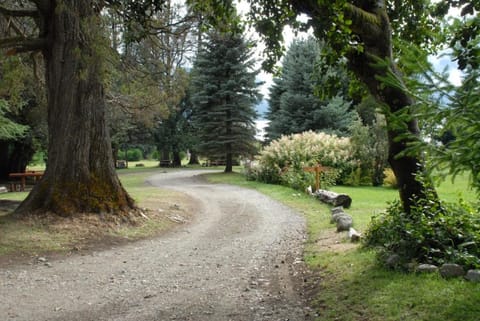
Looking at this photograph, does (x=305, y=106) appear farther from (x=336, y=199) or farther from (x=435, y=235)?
(x=435, y=235)

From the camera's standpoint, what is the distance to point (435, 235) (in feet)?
17.5

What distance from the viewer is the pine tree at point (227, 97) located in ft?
87.1

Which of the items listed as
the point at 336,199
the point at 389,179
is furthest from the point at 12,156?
the point at 336,199

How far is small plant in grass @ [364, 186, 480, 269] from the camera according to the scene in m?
5.03

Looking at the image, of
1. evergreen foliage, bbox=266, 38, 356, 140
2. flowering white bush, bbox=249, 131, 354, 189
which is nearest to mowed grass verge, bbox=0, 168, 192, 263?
flowering white bush, bbox=249, 131, 354, 189

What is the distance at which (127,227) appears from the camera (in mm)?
9484

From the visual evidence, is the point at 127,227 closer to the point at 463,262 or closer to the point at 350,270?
the point at 350,270

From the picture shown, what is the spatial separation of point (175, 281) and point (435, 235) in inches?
133

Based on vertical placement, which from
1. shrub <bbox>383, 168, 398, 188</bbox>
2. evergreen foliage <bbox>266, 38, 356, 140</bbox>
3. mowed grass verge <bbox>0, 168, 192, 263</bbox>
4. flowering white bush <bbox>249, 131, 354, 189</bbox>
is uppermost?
evergreen foliage <bbox>266, 38, 356, 140</bbox>

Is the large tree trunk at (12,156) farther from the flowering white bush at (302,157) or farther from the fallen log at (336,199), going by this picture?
the fallen log at (336,199)

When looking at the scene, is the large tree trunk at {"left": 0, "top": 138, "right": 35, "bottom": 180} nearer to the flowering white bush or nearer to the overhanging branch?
the flowering white bush

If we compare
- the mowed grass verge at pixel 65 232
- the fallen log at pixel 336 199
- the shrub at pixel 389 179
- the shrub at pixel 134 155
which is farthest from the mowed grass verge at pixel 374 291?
the shrub at pixel 134 155

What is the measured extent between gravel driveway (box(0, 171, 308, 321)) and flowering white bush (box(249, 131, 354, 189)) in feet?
30.5

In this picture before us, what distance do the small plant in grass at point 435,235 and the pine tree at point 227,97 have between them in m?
20.5
